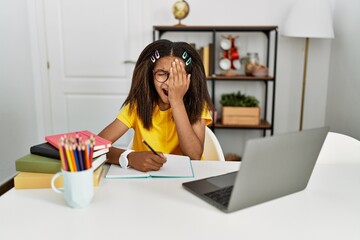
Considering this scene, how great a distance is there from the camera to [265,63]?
3.12 metres

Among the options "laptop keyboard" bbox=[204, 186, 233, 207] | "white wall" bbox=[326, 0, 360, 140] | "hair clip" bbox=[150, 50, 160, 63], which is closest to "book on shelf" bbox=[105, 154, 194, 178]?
"laptop keyboard" bbox=[204, 186, 233, 207]

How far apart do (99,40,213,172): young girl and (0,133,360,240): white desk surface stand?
42cm

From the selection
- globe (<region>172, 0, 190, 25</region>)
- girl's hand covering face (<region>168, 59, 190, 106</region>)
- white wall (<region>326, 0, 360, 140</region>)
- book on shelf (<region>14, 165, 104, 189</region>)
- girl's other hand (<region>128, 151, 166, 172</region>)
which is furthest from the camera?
globe (<region>172, 0, 190, 25</region>)

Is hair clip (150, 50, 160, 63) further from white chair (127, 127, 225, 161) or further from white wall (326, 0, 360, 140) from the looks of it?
white wall (326, 0, 360, 140)

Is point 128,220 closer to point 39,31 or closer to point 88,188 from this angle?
point 88,188

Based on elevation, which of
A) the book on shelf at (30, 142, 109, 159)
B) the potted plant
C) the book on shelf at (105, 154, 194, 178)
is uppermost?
the book on shelf at (30, 142, 109, 159)

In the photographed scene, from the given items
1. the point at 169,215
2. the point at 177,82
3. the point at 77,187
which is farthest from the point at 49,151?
the point at 177,82

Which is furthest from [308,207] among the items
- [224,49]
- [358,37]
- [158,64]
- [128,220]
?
[224,49]

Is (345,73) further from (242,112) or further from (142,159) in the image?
(142,159)

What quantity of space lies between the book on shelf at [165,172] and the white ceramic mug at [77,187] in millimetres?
208

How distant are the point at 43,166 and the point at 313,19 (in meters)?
2.31

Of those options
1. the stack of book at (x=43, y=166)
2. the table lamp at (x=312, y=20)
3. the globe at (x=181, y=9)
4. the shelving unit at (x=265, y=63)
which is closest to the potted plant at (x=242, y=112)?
the shelving unit at (x=265, y=63)

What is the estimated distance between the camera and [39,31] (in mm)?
3137

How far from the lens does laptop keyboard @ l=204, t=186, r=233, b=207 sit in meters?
0.87
